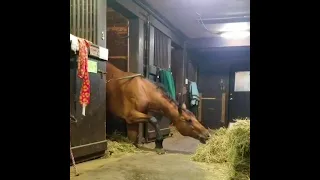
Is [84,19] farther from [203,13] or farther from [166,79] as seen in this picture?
[203,13]

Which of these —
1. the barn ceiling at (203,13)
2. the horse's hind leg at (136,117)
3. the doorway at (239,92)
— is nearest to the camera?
the horse's hind leg at (136,117)

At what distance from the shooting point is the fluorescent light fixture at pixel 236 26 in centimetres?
758

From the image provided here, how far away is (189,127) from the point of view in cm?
525

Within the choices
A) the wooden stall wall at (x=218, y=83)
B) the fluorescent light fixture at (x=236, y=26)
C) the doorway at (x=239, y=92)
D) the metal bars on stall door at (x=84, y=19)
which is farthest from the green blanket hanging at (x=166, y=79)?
the doorway at (x=239, y=92)

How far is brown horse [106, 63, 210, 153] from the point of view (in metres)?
5.05

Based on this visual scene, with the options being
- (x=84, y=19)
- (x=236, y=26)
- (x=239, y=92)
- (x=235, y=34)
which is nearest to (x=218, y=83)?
(x=239, y=92)

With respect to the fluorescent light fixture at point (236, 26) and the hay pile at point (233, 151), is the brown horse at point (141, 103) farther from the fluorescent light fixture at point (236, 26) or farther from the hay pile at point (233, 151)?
the fluorescent light fixture at point (236, 26)

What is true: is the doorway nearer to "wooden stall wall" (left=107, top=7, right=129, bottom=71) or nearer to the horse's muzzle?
the horse's muzzle

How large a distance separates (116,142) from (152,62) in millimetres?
2097

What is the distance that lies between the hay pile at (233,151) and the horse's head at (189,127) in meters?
0.83
